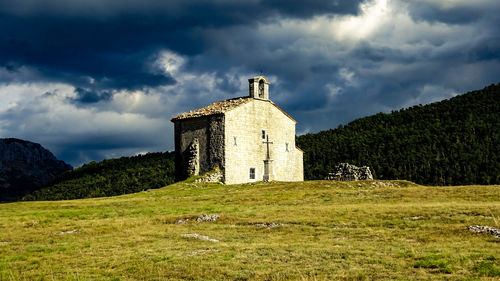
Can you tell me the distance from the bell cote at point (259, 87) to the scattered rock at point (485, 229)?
39642mm

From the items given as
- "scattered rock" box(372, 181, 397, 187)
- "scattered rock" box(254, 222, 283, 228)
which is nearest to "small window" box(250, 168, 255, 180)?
"scattered rock" box(372, 181, 397, 187)

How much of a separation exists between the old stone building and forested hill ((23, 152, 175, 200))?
1582 inches

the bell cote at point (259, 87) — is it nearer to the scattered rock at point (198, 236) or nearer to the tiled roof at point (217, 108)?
the tiled roof at point (217, 108)

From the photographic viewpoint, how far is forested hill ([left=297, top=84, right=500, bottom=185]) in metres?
74.4

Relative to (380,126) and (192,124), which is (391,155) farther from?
(192,124)

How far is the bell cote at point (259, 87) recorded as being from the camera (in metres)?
58.0

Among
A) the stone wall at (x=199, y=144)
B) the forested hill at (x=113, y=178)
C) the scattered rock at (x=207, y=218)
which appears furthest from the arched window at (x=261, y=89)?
the forested hill at (x=113, y=178)

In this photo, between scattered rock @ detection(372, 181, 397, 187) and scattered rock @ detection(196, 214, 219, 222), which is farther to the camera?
scattered rock @ detection(372, 181, 397, 187)

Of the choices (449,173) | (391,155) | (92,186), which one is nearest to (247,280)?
(449,173)

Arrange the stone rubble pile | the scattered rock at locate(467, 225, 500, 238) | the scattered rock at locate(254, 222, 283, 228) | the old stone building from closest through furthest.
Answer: the scattered rock at locate(467, 225, 500, 238)
the scattered rock at locate(254, 222, 283, 228)
the stone rubble pile
the old stone building

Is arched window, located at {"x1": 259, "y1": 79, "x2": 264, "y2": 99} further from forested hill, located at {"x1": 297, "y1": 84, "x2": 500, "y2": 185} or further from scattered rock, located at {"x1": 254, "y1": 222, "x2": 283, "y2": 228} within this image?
scattered rock, located at {"x1": 254, "y1": 222, "x2": 283, "y2": 228}

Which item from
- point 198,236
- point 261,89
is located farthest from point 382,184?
point 198,236

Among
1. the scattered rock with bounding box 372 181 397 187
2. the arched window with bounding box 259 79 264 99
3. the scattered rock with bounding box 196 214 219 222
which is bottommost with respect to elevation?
the scattered rock with bounding box 196 214 219 222

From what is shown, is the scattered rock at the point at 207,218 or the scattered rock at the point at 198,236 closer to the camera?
the scattered rock at the point at 198,236
